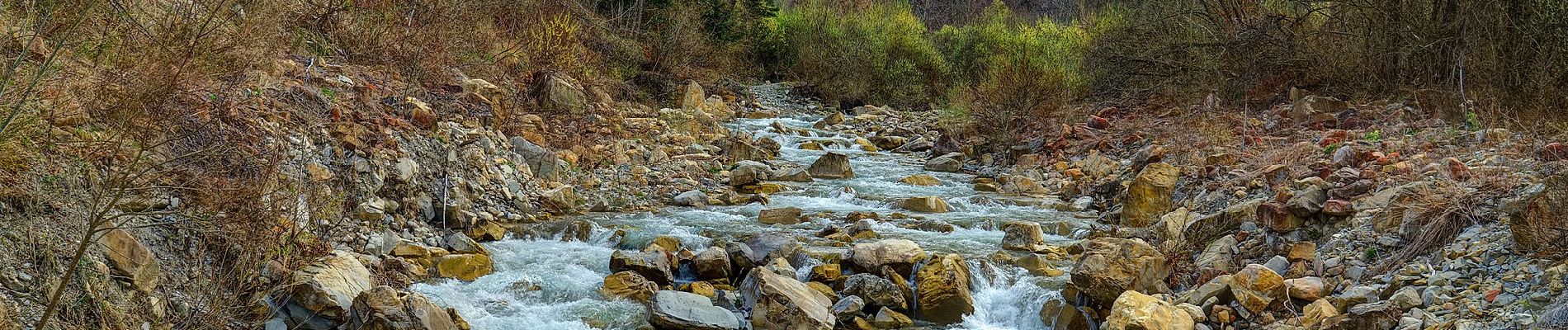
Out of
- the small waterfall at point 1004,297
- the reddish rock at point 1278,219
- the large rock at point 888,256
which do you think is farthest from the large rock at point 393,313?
the reddish rock at point 1278,219

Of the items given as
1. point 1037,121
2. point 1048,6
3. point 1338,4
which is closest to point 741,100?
point 1037,121

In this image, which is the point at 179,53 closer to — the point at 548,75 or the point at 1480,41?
the point at 548,75

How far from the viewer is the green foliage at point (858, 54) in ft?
55.0

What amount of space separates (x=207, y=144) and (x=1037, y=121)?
Answer: 8.59 m

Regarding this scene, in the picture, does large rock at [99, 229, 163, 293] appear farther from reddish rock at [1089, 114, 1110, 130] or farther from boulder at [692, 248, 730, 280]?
reddish rock at [1089, 114, 1110, 130]

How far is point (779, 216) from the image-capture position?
726 cm

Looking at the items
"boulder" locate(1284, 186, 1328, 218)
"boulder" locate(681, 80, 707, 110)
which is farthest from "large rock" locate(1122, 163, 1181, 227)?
"boulder" locate(681, 80, 707, 110)

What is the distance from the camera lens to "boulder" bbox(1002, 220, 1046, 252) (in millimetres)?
6227

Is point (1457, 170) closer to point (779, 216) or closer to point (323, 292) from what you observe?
point (779, 216)

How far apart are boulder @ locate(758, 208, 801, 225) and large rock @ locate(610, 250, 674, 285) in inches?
67.6

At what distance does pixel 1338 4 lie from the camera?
903 centimetres

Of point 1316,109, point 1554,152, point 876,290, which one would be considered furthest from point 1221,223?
point 1316,109

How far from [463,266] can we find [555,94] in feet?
14.2

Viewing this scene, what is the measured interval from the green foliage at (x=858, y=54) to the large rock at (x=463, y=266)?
11672 mm
